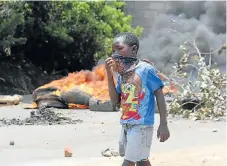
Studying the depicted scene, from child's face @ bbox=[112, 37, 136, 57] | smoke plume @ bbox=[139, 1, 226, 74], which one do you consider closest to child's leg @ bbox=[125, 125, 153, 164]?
child's face @ bbox=[112, 37, 136, 57]

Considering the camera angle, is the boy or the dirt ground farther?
the dirt ground

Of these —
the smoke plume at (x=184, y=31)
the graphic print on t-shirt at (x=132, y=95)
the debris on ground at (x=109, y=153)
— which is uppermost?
the smoke plume at (x=184, y=31)

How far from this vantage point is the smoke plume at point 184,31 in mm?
18064

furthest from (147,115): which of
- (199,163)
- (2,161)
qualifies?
(2,161)

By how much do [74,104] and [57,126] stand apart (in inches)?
145

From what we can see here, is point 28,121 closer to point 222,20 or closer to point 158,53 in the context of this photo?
point 158,53

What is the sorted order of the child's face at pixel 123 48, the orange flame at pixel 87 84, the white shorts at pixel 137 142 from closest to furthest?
the white shorts at pixel 137 142, the child's face at pixel 123 48, the orange flame at pixel 87 84

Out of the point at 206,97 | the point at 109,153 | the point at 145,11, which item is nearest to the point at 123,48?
the point at 109,153

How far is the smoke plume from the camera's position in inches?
711

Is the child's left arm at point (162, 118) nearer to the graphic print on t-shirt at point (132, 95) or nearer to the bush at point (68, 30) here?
the graphic print on t-shirt at point (132, 95)

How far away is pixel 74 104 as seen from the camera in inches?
558

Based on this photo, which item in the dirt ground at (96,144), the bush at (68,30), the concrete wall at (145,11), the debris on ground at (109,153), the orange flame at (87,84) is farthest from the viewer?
the concrete wall at (145,11)

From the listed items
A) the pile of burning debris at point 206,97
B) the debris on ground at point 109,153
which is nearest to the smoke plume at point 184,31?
the pile of burning debris at point 206,97

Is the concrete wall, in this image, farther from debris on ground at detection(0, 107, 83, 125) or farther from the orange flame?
debris on ground at detection(0, 107, 83, 125)
